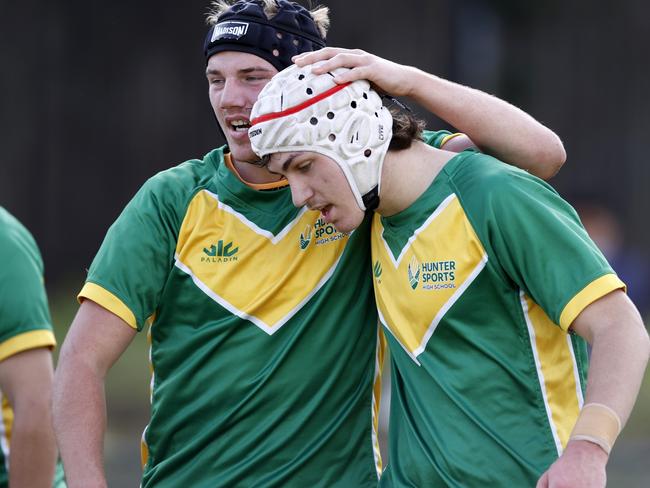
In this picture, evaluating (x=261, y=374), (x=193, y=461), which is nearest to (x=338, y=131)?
(x=261, y=374)

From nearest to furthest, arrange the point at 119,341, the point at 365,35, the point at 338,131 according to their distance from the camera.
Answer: the point at 338,131 < the point at 119,341 < the point at 365,35

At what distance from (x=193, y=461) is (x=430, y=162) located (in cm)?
139

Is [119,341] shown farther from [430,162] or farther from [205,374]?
[430,162]

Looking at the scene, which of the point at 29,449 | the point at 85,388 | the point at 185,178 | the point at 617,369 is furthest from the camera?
the point at 29,449

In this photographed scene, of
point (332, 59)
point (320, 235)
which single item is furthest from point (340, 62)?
point (320, 235)

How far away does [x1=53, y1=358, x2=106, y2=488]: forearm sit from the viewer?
4281 millimetres

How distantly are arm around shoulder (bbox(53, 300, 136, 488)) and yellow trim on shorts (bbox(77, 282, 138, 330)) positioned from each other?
0.02 metres

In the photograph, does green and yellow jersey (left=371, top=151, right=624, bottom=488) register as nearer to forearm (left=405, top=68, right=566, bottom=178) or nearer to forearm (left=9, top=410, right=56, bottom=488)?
forearm (left=405, top=68, right=566, bottom=178)

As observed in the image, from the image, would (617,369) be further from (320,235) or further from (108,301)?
(108,301)

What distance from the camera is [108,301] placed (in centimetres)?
445

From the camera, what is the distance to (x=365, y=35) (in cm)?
1529

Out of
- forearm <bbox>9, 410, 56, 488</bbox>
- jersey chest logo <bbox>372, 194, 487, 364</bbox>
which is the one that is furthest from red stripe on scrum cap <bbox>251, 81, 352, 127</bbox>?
forearm <bbox>9, 410, 56, 488</bbox>

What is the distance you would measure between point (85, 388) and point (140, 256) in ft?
1.63

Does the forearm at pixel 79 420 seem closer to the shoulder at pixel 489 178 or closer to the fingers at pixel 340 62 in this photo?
the fingers at pixel 340 62
